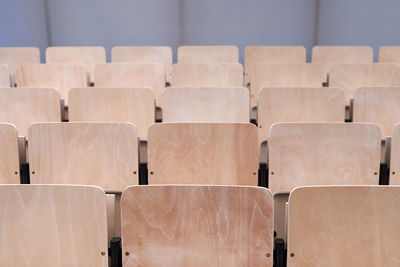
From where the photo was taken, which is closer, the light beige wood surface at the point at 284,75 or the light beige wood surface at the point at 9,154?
the light beige wood surface at the point at 9,154

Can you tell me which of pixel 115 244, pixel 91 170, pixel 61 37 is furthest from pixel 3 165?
pixel 61 37

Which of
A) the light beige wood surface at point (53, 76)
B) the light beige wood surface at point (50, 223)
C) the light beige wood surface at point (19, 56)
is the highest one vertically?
the light beige wood surface at point (19, 56)

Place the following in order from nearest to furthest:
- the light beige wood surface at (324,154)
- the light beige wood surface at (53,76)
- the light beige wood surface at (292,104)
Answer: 1. the light beige wood surface at (324,154)
2. the light beige wood surface at (292,104)
3. the light beige wood surface at (53,76)

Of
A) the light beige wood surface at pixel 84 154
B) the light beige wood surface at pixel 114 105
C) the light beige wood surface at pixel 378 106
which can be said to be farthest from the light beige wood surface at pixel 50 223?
the light beige wood surface at pixel 378 106

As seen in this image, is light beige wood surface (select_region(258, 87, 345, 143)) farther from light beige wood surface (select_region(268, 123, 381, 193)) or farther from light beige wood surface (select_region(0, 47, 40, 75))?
light beige wood surface (select_region(0, 47, 40, 75))

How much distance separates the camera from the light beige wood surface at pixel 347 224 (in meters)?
1.45

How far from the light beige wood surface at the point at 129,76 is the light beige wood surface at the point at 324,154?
1.51 meters

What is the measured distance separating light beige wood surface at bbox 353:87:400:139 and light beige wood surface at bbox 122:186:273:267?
1.48 metres

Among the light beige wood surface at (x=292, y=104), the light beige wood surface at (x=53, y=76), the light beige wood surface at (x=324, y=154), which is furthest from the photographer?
the light beige wood surface at (x=53, y=76)

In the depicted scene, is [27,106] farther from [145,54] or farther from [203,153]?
[145,54]

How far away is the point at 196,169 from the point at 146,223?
26.8 inches

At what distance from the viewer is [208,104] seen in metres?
2.68

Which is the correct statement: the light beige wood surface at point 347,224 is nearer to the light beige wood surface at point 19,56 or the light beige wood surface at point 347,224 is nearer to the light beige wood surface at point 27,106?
the light beige wood surface at point 27,106

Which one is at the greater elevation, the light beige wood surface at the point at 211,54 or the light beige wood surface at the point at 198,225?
the light beige wood surface at the point at 211,54
